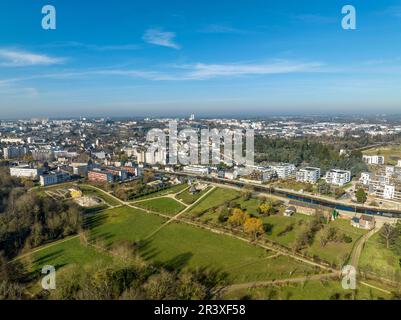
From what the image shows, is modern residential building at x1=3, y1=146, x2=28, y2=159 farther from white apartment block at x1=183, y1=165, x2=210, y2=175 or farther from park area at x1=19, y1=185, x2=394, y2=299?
→ park area at x1=19, y1=185, x2=394, y2=299

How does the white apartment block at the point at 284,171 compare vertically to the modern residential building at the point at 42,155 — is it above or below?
below

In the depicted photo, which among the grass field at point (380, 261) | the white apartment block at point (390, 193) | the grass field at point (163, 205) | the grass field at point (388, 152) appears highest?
the grass field at point (388, 152)

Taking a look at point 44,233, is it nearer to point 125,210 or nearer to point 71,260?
point 71,260

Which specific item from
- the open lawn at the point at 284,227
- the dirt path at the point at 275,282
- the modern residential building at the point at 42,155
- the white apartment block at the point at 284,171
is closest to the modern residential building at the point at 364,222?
the open lawn at the point at 284,227

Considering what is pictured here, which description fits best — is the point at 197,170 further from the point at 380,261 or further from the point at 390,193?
the point at 380,261

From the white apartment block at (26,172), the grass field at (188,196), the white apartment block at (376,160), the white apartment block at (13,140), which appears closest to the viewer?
the grass field at (188,196)

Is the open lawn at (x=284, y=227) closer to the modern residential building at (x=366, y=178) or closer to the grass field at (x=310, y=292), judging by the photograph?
the grass field at (x=310, y=292)

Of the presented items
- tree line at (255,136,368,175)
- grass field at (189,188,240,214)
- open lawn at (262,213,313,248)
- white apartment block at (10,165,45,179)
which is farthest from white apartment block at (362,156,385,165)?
white apartment block at (10,165,45,179)
